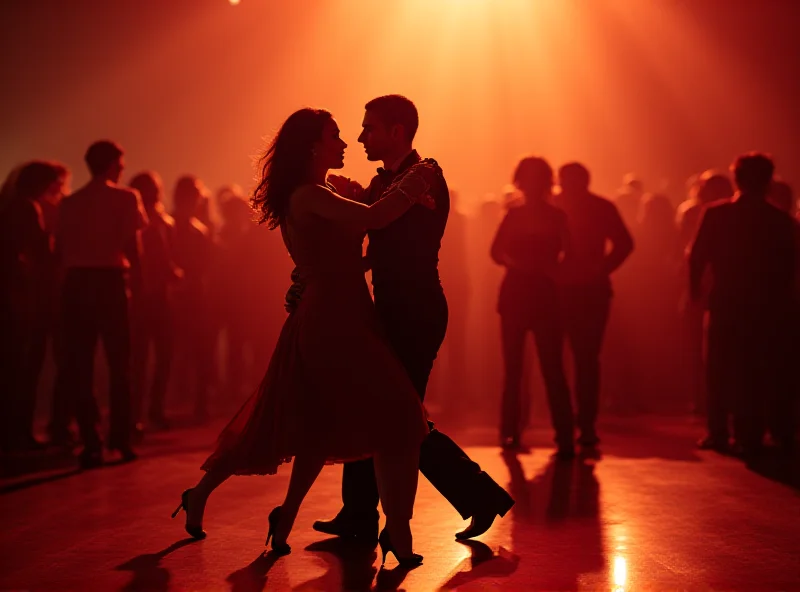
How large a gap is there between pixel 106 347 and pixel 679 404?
5194mm

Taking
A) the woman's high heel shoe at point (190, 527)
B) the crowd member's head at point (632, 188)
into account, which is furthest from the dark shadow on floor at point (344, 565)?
the crowd member's head at point (632, 188)

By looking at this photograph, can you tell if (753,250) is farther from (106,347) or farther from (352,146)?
(352,146)

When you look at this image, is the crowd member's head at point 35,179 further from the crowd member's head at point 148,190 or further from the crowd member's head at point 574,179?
the crowd member's head at point 574,179

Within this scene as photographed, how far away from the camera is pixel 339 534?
393cm

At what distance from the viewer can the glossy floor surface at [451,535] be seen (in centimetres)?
326

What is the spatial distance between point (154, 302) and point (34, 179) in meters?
1.28

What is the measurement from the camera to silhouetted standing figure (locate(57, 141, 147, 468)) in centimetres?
574

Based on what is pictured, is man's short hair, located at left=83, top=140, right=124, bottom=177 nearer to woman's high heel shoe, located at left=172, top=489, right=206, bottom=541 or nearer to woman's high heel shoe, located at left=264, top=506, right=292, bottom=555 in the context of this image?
woman's high heel shoe, located at left=172, top=489, right=206, bottom=541

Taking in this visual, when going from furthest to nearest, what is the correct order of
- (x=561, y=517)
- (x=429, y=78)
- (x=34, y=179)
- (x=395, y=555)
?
(x=429, y=78) → (x=34, y=179) → (x=561, y=517) → (x=395, y=555)

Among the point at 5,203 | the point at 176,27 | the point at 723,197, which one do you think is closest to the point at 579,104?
the point at 176,27

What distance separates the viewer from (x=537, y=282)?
242 inches

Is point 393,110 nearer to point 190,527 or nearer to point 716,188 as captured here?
point 190,527

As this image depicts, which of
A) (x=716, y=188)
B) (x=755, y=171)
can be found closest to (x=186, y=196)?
(x=716, y=188)

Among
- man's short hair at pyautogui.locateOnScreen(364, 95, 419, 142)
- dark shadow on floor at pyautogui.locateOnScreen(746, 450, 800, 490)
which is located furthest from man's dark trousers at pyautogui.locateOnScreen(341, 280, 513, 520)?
dark shadow on floor at pyautogui.locateOnScreen(746, 450, 800, 490)
